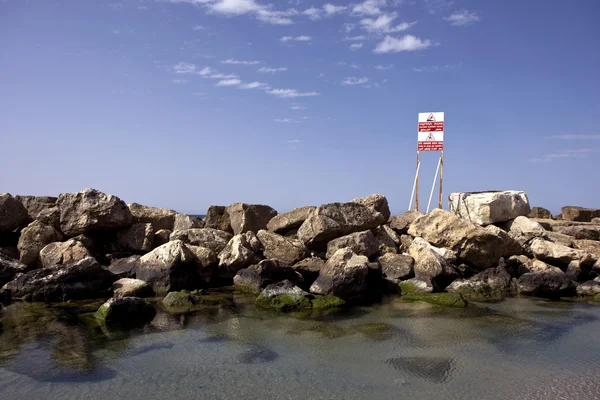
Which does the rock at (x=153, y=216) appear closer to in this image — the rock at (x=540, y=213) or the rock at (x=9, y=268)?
the rock at (x=9, y=268)

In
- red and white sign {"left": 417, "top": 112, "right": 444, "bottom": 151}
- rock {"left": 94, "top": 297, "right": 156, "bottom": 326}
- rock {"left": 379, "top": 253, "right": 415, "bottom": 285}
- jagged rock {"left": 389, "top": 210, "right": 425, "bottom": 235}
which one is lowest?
rock {"left": 94, "top": 297, "right": 156, "bottom": 326}

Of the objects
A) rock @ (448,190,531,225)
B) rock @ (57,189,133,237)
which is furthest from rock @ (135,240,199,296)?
rock @ (448,190,531,225)

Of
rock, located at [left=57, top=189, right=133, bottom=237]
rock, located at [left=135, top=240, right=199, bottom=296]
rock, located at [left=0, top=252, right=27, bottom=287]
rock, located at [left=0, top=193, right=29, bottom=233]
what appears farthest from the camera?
rock, located at [left=0, top=193, right=29, bottom=233]

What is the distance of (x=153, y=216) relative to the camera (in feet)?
66.4

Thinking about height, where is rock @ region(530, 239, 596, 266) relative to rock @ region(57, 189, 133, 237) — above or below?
below

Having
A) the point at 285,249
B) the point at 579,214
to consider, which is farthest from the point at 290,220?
the point at 579,214

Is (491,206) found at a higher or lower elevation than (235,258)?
higher

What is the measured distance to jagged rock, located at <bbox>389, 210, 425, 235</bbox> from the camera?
19.9m

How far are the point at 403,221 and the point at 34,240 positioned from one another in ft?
46.9

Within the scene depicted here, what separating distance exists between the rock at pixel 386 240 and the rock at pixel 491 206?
3.41m

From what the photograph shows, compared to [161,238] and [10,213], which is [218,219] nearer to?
[161,238]

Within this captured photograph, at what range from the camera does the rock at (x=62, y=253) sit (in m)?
15.8

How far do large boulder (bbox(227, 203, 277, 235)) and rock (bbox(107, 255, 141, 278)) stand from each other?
4.21 m

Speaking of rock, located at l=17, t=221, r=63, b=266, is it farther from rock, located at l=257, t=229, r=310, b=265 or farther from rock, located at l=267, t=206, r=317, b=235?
rock, located at l=267, t=206, r=317, b=235
